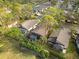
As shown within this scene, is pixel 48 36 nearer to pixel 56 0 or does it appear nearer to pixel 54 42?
pixel 54 42

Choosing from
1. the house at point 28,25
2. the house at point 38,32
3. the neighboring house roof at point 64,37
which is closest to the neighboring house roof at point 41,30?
the house at point 38,32

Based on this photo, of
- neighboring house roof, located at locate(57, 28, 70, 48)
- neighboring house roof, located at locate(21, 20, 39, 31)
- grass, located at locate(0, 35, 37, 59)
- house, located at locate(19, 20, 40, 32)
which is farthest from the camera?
neighboring house roof, located at locate(21, 20, 39, 31)

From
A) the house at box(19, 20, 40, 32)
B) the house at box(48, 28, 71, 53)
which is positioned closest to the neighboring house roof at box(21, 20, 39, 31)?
the house at box(19, 20, 40, 32)

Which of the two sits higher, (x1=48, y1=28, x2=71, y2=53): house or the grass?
(x1=48, y1=28, x2=71, y2=53): house

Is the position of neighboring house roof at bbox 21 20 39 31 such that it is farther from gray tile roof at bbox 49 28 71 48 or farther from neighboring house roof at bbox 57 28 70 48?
neighboring house roof at bbox 57 28 70 48

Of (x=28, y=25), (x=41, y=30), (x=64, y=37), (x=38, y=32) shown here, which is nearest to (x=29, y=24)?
(x=28, y=25)

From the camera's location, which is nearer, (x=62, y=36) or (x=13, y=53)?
(x=13, y=53)

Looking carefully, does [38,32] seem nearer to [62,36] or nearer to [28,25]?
[28,25]

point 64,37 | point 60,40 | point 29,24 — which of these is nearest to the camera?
point 60,40

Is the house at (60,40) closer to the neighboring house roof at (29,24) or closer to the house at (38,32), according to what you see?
the house at (38,32)

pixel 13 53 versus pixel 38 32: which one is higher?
pixel 38 32
